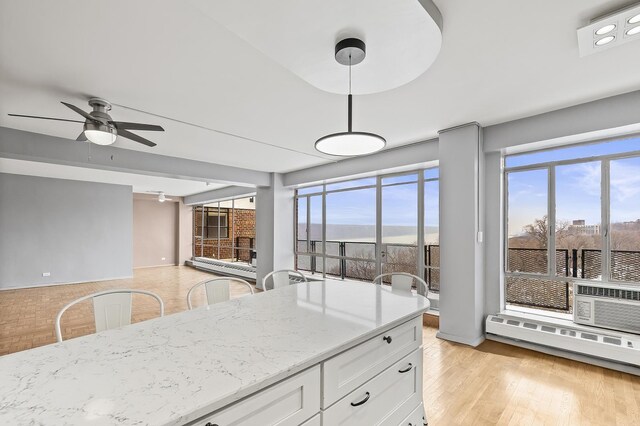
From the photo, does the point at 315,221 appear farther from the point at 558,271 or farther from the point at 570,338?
the point at 570,338

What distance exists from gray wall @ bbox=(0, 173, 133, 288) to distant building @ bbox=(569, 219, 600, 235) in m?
9.72

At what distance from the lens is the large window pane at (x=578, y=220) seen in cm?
318

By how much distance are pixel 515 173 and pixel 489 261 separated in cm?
117

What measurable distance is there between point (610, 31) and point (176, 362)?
2945 millimetres

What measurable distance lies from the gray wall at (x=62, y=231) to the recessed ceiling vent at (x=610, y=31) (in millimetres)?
9648

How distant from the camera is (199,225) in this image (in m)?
11.0

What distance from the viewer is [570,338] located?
3000 mm

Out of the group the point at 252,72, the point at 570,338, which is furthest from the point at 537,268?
the point at 252,72

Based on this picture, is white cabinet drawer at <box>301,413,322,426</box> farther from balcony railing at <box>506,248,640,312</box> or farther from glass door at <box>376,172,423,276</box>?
glass door at <box>376,172,423,276</box>

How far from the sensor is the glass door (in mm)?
4688

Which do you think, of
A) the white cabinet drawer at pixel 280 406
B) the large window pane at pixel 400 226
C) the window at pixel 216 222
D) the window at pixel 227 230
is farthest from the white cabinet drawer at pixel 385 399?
the window at pixel 216 222

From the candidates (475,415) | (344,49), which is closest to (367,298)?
(475,415)

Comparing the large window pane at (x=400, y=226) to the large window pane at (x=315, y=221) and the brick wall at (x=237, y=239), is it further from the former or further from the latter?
the brick wall at (x=237, y=239)

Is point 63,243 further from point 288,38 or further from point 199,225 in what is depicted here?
point 288,38
